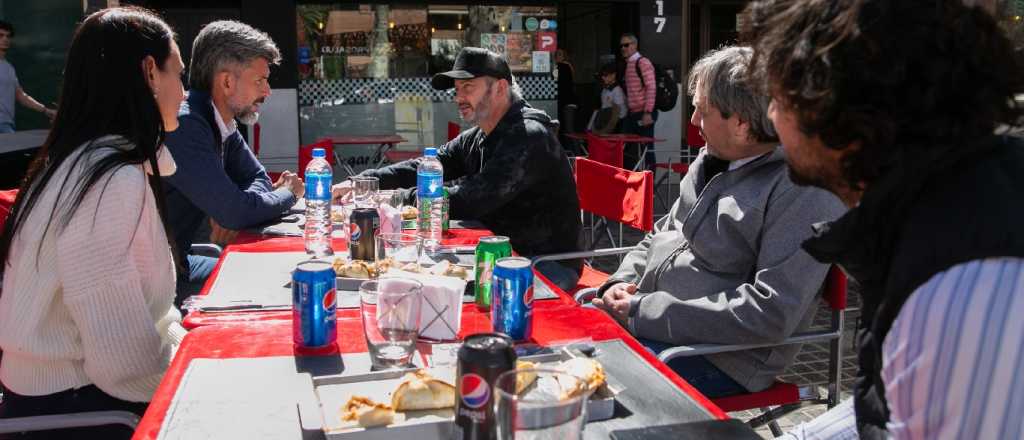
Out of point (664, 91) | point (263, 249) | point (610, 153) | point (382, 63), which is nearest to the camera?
point (263, 249)

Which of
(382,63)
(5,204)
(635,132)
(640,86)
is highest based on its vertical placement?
(382,63)

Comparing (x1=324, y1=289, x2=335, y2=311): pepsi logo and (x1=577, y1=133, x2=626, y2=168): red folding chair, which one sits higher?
(x1=577, y1=133, x2=626, y2=168): red folding chair

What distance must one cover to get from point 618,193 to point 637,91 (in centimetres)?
727

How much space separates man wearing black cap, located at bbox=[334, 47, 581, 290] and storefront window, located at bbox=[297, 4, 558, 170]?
7545 millimetres

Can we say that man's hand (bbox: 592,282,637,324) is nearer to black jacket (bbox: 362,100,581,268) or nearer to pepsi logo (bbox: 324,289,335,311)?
black jacket (bbox: 362,100,581,268)

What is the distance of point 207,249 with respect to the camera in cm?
410

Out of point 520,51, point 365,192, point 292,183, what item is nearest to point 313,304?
point 365,192

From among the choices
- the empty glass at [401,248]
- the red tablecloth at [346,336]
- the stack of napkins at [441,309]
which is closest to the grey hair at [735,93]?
the red tablecloth at [346,336]

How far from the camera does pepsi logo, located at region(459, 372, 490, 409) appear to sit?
1367 mm

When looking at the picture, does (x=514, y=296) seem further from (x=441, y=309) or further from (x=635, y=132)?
(x=635, y=132)

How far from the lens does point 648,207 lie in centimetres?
401

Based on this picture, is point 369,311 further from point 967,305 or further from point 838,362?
point 838,362

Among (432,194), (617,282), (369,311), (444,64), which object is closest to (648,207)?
→ (617,282)

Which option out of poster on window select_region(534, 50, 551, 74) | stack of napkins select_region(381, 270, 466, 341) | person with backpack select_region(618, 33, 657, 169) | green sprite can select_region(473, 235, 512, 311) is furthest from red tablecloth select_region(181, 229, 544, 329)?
poster on window select_region(534, 50, 551, 74)
